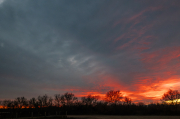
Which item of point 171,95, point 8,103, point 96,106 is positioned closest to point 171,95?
point 171,95

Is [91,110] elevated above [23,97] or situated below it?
below

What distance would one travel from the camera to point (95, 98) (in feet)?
302

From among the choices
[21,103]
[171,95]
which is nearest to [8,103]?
[21,103]

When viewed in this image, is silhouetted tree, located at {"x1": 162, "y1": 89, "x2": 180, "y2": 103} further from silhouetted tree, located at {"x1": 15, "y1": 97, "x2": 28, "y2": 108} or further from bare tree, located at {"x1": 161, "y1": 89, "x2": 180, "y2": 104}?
silhouetted tree, located at {"x1": 15, "y1": 97, "x2": 28, "y2": 108}

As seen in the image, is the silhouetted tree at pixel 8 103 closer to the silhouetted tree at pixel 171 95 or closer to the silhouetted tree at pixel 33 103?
the silhouetted tree at pixel 33 103

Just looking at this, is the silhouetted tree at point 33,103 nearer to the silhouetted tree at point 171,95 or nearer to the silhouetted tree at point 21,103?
the silhouetted tree at point 21,103

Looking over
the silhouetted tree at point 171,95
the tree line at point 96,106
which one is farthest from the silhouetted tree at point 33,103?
the silhouetted tree at point 171,95

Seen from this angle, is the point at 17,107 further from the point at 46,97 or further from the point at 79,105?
the point at 79,105

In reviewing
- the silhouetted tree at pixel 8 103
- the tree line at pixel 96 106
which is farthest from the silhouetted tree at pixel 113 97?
the silhouetted tree at pixel 8 103

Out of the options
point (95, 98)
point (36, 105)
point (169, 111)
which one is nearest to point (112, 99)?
point (95, 98)

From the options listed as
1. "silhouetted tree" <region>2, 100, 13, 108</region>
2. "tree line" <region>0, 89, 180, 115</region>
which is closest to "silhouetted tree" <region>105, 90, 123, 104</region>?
"tree line" <region>0, 89, 180, 115</region>

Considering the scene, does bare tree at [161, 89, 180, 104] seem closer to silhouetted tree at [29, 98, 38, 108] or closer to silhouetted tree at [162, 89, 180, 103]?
silhouetted tree at [162, 89, 180, 103]

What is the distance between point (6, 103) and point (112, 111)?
6014 centimetres

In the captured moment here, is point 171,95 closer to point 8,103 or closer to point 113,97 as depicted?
point 113,97
